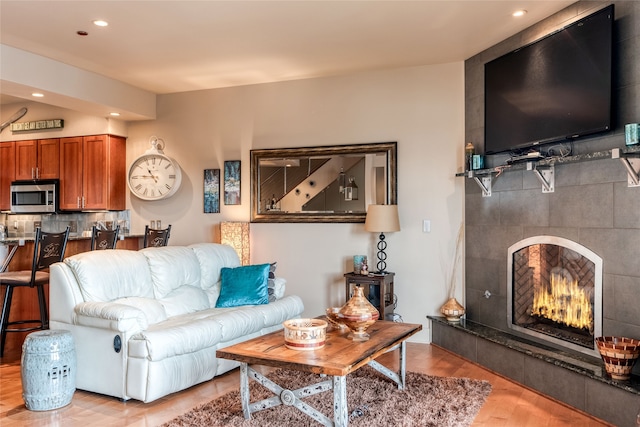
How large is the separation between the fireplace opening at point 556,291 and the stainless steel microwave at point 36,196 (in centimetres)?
540

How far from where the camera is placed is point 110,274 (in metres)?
3.73

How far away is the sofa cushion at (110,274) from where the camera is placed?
3570 mm

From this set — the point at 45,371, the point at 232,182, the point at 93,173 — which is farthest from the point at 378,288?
the point at 93,173

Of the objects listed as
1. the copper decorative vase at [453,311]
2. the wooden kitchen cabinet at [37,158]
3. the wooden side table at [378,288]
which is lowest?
the copper decorative vase at [453,311]

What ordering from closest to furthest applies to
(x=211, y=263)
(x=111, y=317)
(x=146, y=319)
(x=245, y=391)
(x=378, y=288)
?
(x=245, y=391), (x=111, y=317), (x=146, y=319), (x=211, y=263), (x=378, y=288)

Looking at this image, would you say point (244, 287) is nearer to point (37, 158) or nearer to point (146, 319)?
point (146, 319)

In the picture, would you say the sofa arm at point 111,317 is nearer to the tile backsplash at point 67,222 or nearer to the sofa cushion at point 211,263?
the sofa cushion at point 211,263

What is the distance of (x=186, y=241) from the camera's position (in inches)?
243

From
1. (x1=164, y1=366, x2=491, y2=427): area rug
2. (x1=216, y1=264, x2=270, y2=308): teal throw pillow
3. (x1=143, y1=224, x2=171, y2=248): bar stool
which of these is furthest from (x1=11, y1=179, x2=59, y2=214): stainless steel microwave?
(x1=164, y1=366, x2=491, y2=427): area rug

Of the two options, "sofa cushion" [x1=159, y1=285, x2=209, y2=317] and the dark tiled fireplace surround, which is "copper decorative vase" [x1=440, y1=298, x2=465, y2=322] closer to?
the dark tiled fireplace surround

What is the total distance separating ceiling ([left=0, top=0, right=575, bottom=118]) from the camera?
3.70m

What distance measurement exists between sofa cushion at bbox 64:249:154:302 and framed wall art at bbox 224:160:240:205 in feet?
6.15

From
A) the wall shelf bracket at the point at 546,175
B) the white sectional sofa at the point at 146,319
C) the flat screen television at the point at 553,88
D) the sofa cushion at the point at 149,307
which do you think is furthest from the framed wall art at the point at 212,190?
the wall shelf bracket at the point at 546,175

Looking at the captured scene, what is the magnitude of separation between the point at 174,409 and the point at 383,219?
8.18ft
